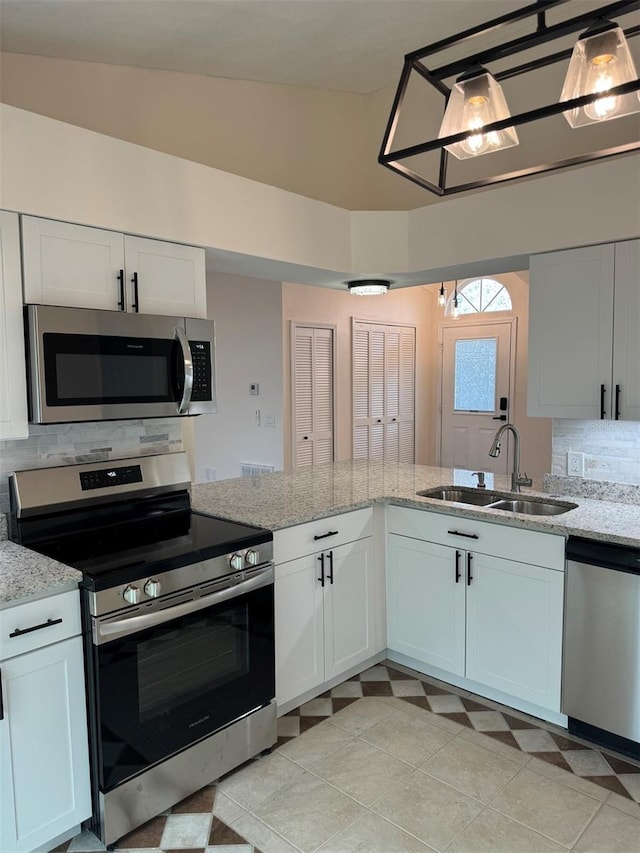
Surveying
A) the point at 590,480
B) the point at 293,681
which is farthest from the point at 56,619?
the point at 590,480

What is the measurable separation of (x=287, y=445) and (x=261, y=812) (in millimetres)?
3802

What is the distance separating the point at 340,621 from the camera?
2701mm

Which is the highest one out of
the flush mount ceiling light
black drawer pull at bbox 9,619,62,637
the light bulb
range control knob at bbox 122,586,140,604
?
the light bulb

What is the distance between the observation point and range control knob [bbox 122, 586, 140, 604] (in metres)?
1.80

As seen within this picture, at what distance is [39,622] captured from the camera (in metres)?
1.68

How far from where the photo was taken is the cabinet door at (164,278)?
237 cm

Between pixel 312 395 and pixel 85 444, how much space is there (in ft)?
11.5

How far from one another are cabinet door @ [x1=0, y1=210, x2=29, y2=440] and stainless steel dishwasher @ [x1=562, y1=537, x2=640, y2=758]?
2130 mm

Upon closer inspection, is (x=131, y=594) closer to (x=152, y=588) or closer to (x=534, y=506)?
(x=152, y=588)

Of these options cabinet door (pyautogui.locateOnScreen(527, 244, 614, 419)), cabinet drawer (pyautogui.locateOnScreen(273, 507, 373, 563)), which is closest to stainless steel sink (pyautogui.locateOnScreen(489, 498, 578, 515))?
cabinet door (pyautogui.locateOnScreen(527, 244, 614, 419))

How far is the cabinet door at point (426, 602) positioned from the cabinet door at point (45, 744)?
1.58 metres

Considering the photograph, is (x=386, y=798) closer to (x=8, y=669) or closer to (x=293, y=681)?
(x=293, y=681)

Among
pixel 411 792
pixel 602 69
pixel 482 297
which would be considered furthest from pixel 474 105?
pixel 482 297

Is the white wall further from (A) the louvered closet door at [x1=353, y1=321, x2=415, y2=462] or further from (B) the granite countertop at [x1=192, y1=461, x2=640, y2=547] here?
(B) the granite countertop at [x1=192, y1=461, x2=640, y2=547]
